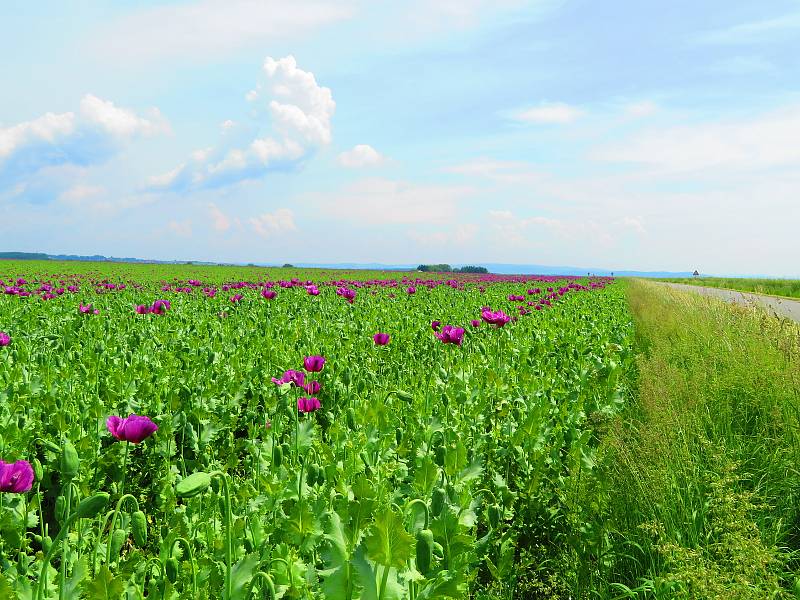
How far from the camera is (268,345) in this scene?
26.7 feet

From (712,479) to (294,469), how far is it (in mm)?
2496

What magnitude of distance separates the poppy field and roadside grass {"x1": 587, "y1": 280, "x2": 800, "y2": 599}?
9.6 inches

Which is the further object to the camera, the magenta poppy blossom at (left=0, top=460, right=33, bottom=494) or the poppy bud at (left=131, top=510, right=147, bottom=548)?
the poppy bud at (left=131, top=510, right=147, bottom=548)

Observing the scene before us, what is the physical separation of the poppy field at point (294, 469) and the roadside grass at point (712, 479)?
0.80 feet

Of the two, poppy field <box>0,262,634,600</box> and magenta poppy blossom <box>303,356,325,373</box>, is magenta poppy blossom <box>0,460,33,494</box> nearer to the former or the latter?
poppy field <box>0,262,634,600</box>

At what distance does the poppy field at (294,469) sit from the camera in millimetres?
2053

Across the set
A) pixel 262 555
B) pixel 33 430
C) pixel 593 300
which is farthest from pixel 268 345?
pixel 593 300

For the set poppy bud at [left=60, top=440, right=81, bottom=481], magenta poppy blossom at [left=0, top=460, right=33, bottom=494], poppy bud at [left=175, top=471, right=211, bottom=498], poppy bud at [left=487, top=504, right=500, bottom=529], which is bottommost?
poppy bud at [left=487, top=504, right=500, bottom=529]

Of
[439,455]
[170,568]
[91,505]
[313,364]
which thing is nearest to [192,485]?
[91,505]

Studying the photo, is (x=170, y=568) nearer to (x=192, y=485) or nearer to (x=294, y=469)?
(x=192, y=485)

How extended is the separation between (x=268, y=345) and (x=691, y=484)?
233 inches

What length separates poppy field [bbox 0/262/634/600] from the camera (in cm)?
205

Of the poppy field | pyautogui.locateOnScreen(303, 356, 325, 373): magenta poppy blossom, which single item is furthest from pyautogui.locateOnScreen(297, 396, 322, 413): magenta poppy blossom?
pyautogui.locateOnScreen(303, 356, 325, 373): magenta poppy blossom

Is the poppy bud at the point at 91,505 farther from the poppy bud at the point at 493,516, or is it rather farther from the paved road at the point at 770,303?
the paved road at the point at 770,303
